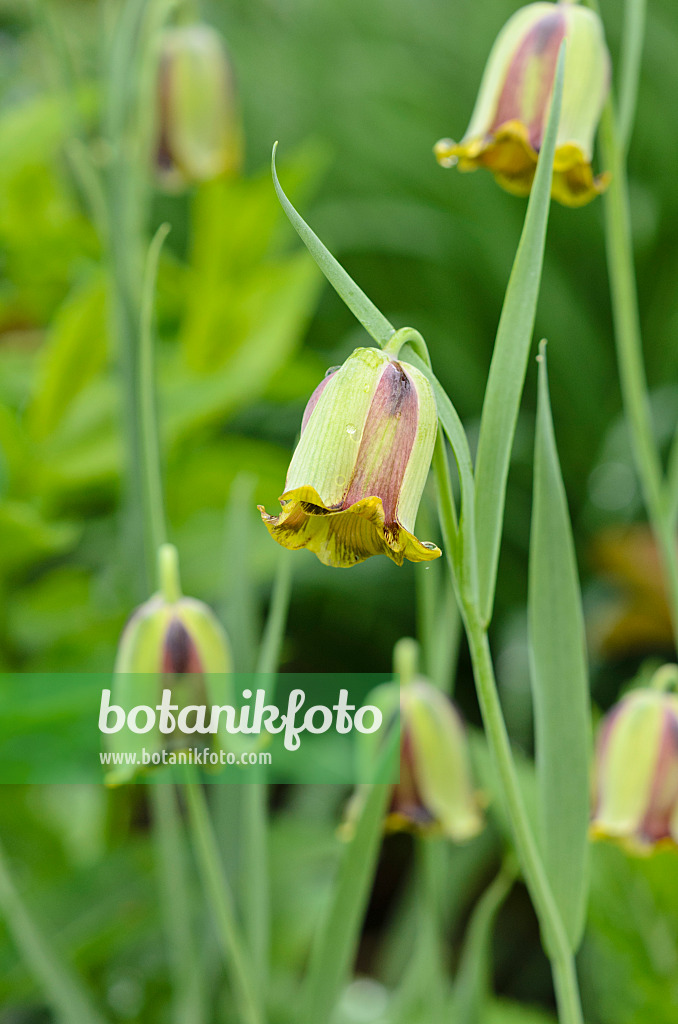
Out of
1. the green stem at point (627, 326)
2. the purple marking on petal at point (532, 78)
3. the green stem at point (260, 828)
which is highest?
the purple marking on petal at point (532, 78)

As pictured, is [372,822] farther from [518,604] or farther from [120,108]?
[518,604]

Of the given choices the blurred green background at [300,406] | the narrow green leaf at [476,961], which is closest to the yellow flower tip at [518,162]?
the blurred green background at [300,406]

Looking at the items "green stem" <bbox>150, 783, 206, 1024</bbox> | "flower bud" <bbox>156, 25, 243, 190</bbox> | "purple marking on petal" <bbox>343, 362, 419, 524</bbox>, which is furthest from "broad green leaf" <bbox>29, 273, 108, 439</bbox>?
"purple marking on petal" <bbox>343, 362, 419, 524</bbox>

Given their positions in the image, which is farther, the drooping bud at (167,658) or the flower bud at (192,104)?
the flower bud at (192,104)

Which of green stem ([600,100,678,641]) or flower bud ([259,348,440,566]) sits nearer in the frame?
flower bud ([259,348,440,566])

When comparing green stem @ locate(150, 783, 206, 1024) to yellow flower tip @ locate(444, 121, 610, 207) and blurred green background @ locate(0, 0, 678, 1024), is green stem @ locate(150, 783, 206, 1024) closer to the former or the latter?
blurred green background @ locate(0, 0, 678, 1024)

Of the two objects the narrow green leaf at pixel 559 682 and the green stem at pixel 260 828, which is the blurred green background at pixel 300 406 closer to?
the green stem at pixel 260 828

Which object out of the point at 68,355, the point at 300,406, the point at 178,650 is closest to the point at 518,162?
the point at 178,650
